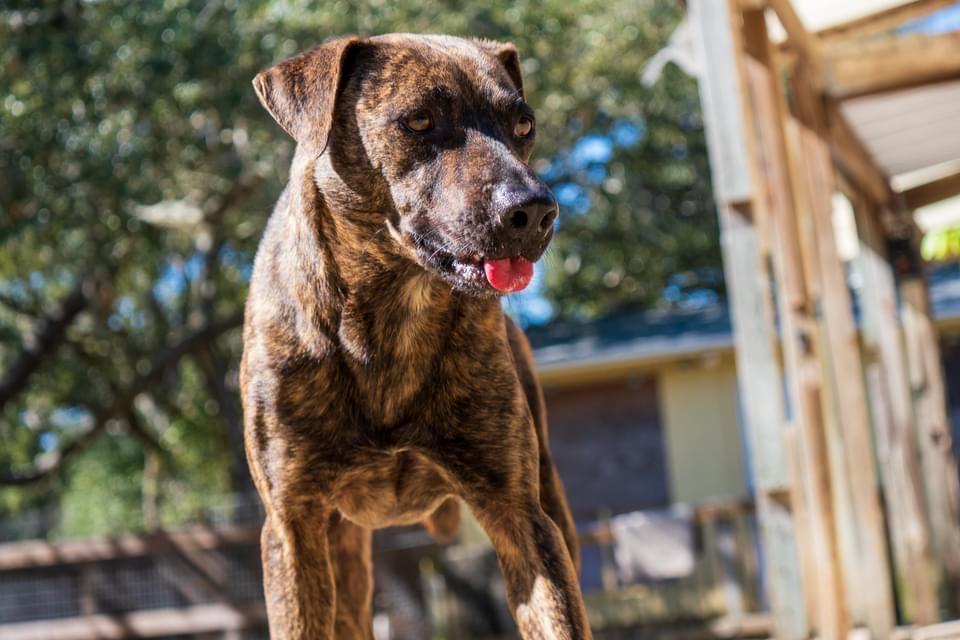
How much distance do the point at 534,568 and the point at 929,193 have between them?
24.6 feet

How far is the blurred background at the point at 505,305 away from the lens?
30.3 feet

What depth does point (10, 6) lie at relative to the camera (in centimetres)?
1014

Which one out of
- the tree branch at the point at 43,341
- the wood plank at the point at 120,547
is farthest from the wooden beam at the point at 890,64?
the tree branch at the point at 43,341

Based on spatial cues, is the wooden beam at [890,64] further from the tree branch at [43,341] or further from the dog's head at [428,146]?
the tree branch at [43,341]

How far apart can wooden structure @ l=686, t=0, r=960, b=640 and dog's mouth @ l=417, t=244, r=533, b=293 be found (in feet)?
10.6

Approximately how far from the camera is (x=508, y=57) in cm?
324

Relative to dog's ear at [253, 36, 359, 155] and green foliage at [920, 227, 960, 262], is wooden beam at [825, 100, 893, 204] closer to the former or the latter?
green foliage at [920, 227, 960, 262]

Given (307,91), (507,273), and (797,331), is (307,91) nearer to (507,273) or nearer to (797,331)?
(507,273)

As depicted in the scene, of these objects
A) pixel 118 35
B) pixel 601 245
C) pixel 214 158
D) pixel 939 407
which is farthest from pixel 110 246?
pixel 601 245

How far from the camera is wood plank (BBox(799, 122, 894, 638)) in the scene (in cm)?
618

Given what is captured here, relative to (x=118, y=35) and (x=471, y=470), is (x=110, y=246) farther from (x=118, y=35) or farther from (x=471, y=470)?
(x=471, y=470)

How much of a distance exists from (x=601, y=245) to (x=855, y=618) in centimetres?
1447

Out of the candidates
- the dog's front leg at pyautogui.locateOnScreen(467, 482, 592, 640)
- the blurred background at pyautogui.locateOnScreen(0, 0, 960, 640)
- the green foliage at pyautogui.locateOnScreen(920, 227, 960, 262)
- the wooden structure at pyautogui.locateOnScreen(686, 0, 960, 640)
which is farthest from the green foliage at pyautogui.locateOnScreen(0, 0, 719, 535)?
the dog's front leg at pyautogui.locateOnScreen(467, 482, 592, 640)

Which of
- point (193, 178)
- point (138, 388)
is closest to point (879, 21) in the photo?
point (193, 178)
